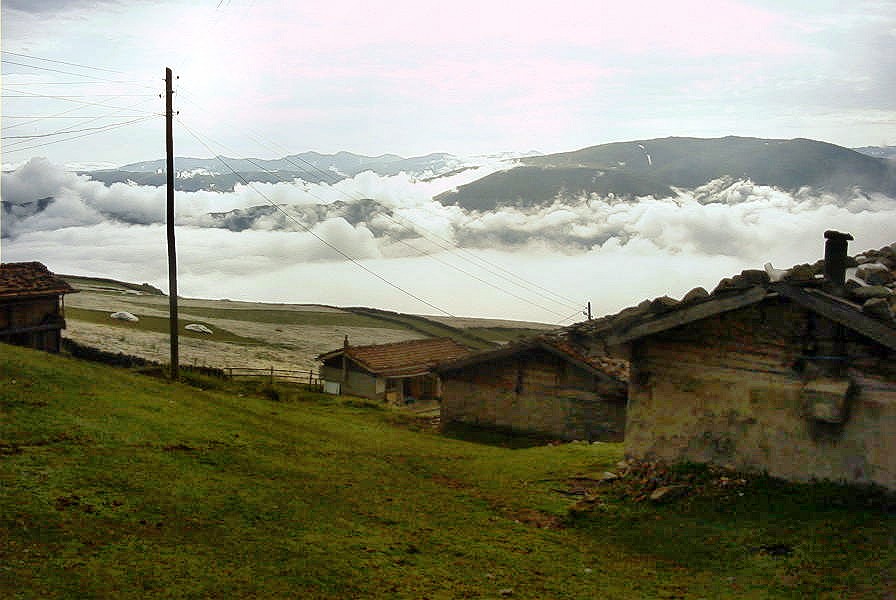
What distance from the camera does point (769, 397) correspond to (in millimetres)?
14273

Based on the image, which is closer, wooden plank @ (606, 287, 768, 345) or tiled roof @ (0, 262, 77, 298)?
wooden plank @ (606, 287, 768, 345)

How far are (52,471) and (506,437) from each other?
60.9ft

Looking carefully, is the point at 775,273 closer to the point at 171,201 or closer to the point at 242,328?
the point at 171,201

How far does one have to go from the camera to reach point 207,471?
1405 centimetres

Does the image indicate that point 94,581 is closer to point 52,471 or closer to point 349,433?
point 52,471

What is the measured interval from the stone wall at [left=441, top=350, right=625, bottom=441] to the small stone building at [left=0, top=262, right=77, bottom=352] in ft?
56.5

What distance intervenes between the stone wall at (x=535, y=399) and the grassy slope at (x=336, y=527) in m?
9.04

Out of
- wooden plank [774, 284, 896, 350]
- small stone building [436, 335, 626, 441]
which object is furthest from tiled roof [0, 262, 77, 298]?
wooden plank [774, 284, 896, 350]

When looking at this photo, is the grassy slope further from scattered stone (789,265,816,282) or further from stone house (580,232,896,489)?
scattered stone (789,265,816,282)

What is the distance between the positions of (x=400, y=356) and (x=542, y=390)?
17.8m

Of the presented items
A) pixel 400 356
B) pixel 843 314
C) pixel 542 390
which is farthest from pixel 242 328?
pixel 843 314

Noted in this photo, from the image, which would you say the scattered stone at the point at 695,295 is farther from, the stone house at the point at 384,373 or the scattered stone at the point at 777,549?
the stone house at the point at 384,373

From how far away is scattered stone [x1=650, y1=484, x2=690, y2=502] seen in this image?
14227 millimetres

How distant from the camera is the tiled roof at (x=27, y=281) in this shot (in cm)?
3266
